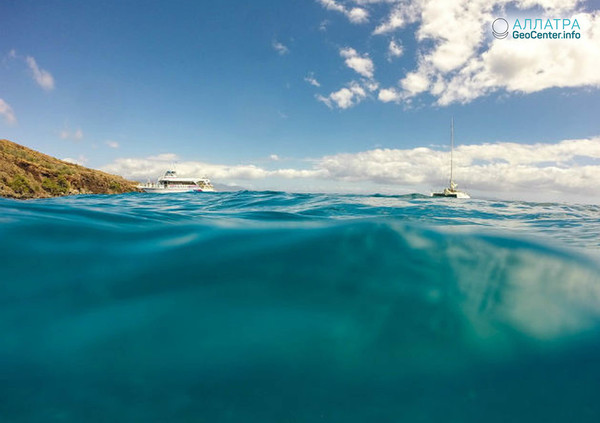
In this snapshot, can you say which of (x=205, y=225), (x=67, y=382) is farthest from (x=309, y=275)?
(x=205, y=225)

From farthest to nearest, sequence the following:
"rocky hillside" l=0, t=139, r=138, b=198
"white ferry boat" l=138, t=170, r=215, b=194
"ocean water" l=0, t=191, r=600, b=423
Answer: "white ferry boat" l=138, t=170, r=215, b=194, "rocky hillside" l=0, t=139, r=138, b=198, "ocean water" l=0, t=191, r=600, b=423

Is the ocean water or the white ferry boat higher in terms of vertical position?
the white ferry boat

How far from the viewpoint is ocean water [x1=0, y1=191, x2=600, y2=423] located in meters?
1.92

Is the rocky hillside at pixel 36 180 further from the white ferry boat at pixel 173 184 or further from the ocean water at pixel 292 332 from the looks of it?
the ocean water at pixel 292 332

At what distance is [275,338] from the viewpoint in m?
2.45

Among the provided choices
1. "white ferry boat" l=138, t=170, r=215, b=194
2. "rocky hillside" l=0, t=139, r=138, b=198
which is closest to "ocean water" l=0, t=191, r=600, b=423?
"rocky hillside" l=0, t=139, r=138, b=198

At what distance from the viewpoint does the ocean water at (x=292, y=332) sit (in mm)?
1921

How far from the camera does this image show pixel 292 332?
2.52 metres

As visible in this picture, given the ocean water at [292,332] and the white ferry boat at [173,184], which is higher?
the white ferry boat at [173,184]

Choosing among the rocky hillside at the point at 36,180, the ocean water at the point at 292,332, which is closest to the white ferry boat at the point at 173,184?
the rocky hillside at the point at 36,180

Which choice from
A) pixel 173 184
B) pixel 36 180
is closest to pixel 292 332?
pixel 36 180

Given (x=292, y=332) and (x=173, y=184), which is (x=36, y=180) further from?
(x=292, y=332)

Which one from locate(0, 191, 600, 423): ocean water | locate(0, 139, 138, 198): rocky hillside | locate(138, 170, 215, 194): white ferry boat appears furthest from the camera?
locate(138, 170, 215, 194): white ferry boat

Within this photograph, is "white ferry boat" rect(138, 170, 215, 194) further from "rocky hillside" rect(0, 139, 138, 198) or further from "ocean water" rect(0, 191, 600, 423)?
"ocean water" rect(0, 191, 600, 423)
